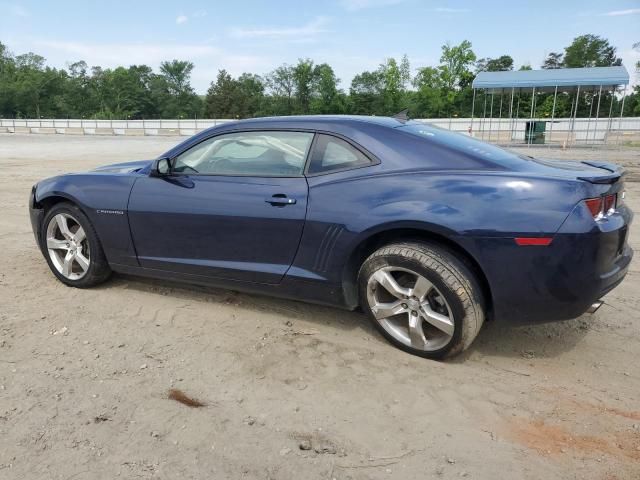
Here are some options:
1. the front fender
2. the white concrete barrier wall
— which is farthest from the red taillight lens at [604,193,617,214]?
the white concrete barrier wall

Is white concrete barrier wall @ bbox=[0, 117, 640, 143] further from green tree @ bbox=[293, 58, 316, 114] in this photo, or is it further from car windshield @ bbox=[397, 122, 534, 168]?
green tree @ bbox=[293, 58, 316, 114]

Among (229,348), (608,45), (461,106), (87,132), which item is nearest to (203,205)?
(229,348)

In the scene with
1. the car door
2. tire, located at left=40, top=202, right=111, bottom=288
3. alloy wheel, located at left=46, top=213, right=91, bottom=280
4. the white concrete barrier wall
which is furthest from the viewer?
the white concrete barrier wall

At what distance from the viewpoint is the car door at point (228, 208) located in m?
3.50

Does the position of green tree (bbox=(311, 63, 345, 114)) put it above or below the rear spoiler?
above

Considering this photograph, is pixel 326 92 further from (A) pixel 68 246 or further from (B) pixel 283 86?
(A) pixel 68 246

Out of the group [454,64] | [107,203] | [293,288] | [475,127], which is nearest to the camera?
[293,288]

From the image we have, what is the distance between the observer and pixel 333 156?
3451 millimetres

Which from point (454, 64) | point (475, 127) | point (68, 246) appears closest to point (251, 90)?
point (454, 64)

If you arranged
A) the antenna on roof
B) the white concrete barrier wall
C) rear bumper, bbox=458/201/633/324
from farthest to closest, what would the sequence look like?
the white concrete barrier wall
the antenna on roof
rear bumper, bbox=458/201/633/324

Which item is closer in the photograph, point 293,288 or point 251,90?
point 293,288

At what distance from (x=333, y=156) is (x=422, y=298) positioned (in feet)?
3.58

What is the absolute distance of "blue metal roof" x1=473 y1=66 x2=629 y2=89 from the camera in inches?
906

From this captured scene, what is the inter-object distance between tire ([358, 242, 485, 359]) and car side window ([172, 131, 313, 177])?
2.96ft
